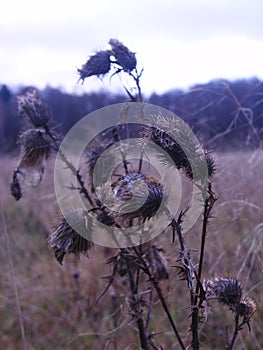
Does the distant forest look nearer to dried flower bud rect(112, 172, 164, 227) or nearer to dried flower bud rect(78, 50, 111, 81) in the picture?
dried flower bud rect(78, 50, 111, 81)

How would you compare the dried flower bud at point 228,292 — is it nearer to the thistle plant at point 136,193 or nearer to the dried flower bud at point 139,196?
the thistle plant at point 136,193

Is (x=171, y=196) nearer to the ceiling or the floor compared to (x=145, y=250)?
nearer to the ceiling

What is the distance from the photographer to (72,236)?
1.31 metres

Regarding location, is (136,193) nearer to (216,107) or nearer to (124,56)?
(124,56)

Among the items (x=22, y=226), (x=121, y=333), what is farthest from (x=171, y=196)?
(x=22, y=226)

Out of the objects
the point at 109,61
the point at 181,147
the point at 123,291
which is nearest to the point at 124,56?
the point at 109,61

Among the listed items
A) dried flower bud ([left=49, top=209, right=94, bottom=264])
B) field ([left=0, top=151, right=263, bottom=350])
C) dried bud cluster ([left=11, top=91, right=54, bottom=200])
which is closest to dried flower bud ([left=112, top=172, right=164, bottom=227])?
dried flower bud ([left=49, top=209, right=94, bottom=264])

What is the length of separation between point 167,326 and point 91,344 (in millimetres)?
493

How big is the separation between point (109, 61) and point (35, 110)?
0.33 m

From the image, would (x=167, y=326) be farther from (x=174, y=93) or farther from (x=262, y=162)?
(x=174, y=93)

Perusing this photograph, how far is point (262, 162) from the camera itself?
132 inches

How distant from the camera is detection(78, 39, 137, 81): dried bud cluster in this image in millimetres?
1551

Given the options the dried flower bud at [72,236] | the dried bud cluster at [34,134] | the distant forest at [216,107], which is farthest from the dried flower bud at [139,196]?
the distant forest at [216,107]

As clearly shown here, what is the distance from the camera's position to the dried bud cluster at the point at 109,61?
155 centimetres
